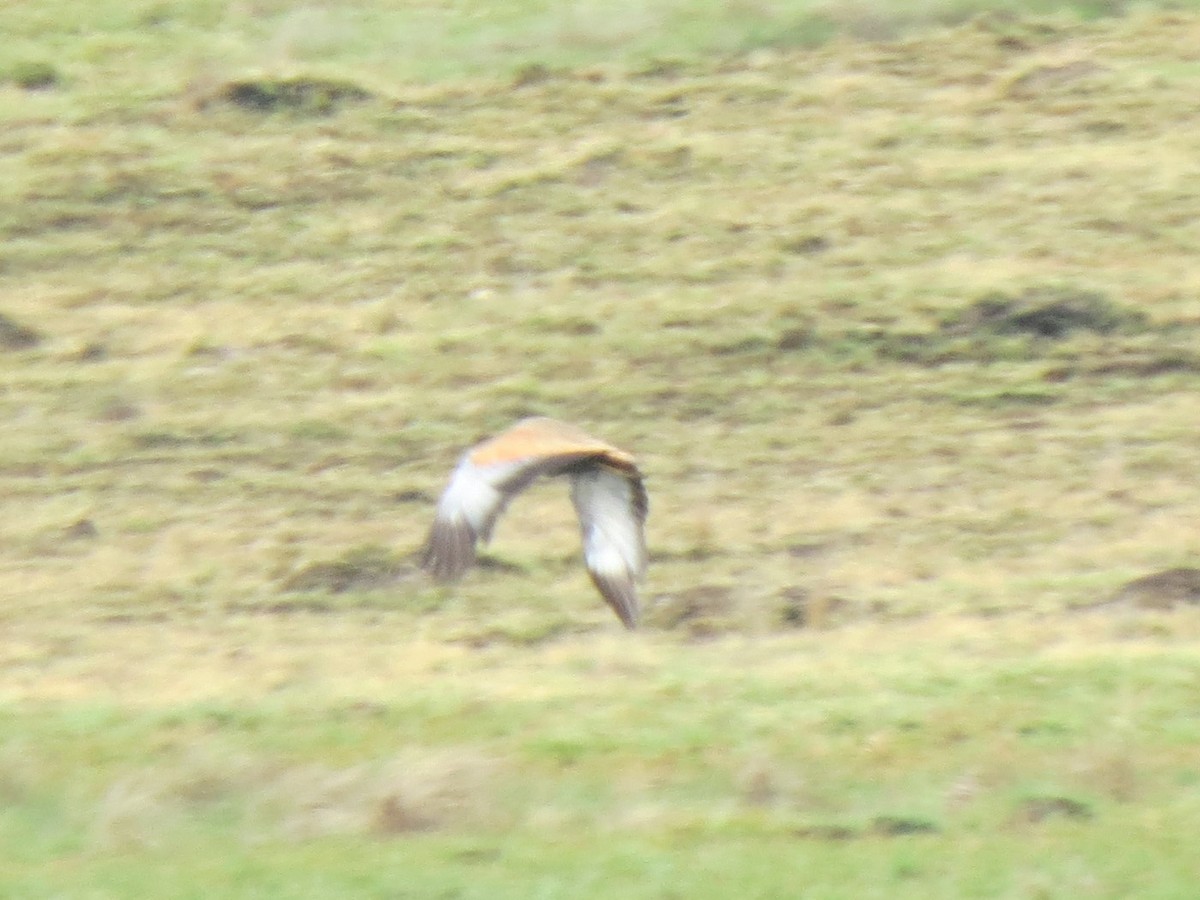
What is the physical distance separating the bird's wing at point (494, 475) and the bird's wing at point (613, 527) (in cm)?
17

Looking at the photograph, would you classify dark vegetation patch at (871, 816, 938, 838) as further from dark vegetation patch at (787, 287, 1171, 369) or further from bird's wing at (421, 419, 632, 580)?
dark vegetation patch at (787, 287, 1171, 369)

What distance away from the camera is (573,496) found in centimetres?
858

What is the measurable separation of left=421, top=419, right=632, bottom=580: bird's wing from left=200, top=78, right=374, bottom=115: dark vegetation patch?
36.9 ft

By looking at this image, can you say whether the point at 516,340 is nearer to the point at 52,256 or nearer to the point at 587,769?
the point at 52,256

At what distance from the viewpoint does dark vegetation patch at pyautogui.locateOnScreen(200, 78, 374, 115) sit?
754 inches

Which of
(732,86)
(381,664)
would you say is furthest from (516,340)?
(381,664)

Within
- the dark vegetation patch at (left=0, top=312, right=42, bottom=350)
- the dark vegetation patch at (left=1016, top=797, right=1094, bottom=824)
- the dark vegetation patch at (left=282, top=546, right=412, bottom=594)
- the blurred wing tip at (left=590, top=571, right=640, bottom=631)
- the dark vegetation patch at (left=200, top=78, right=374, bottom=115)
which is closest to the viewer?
the blurred wing tip at (left=590, top=571, right=640, bottom=631)

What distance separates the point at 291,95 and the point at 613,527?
11.2 metres

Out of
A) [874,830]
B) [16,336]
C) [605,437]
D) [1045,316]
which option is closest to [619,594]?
[874,830]

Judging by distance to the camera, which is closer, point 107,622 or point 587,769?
point 587,769

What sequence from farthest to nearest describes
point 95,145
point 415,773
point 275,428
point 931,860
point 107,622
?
point 95,145, point 275,428, point 107,622, point 415,773, point 931,860

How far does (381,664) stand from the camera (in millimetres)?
11969

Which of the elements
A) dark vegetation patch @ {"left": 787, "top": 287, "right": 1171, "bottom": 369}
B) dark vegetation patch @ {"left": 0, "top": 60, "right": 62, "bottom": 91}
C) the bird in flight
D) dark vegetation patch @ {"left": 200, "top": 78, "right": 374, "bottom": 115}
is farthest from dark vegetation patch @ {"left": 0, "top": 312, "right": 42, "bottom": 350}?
the bird in flight

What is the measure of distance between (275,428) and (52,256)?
10.1ft
